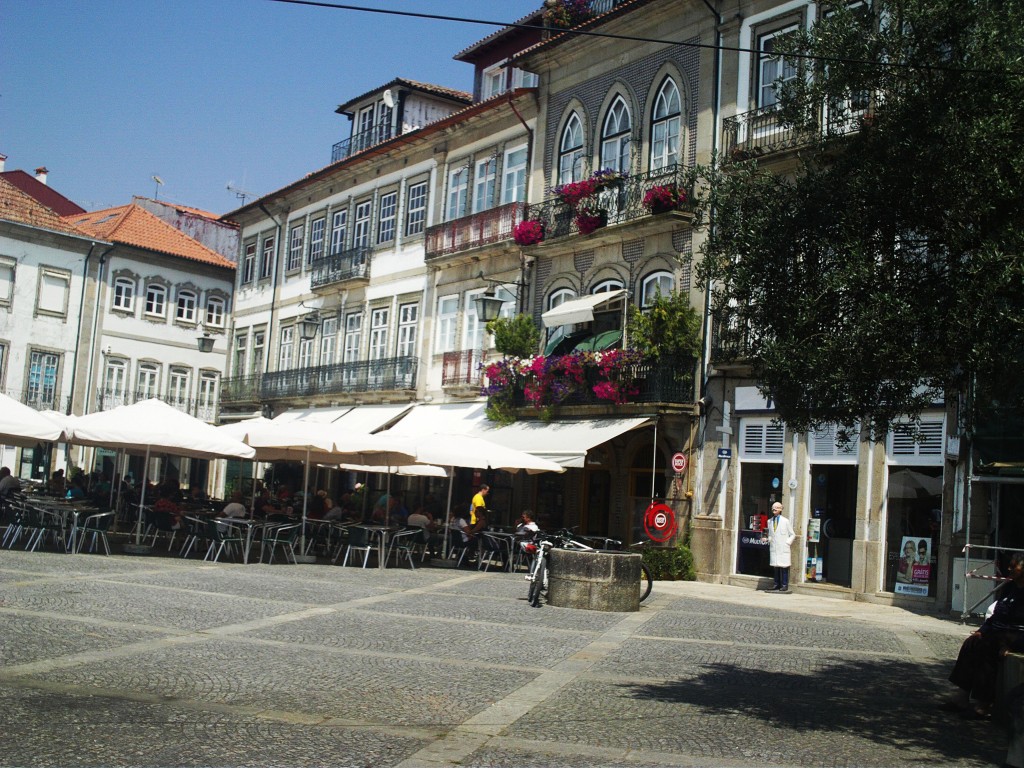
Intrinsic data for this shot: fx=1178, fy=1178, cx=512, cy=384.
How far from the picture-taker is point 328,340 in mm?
36062

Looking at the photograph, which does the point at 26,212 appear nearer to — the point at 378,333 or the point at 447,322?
the point at 378,333

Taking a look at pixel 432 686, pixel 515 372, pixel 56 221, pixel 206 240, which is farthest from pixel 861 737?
pixel 206 240

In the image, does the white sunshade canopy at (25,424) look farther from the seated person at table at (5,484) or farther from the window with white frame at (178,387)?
the window with white frame at (178,387)

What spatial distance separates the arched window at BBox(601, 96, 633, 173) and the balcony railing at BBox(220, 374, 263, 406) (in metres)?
17.1

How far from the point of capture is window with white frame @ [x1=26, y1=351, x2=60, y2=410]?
44.4 metres

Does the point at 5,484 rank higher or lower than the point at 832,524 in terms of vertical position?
lower

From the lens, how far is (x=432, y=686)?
930cm

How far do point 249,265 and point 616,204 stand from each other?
70.0 ft

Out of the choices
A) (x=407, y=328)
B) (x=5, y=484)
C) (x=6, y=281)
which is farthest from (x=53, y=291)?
(x=5, y=484)

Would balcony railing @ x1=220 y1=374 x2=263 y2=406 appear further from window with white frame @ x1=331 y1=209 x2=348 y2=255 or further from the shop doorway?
the shop doorway

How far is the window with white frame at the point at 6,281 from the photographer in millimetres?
43688

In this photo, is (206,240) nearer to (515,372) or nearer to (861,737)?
(515,372)

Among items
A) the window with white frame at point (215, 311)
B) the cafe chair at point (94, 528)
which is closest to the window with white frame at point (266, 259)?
the window with white frame at point (215, 311)

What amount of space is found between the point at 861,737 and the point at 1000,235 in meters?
3.73
